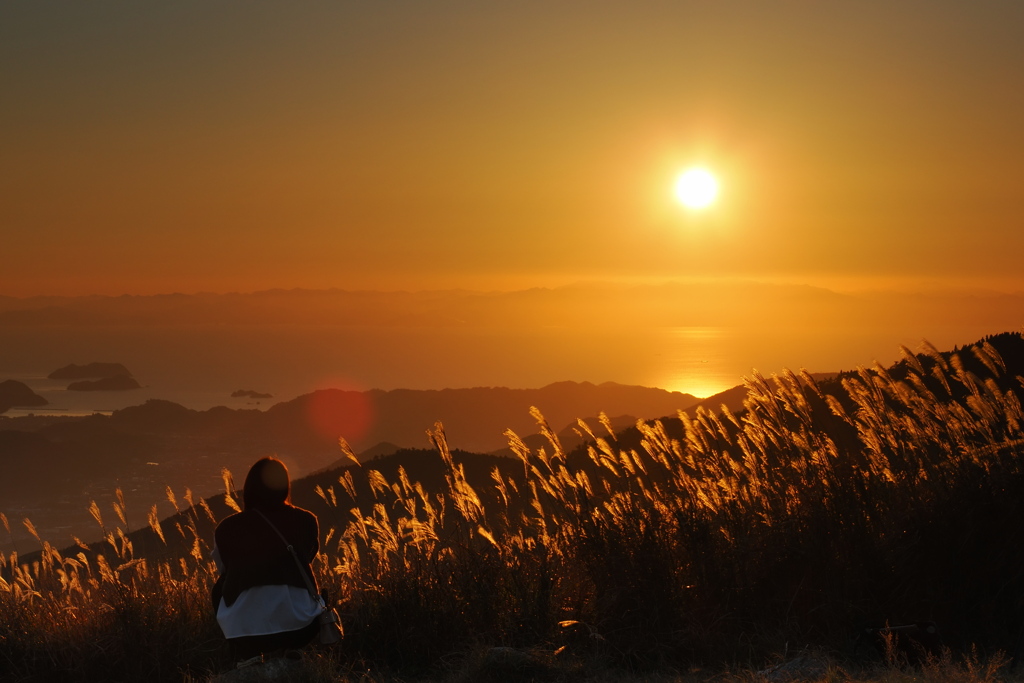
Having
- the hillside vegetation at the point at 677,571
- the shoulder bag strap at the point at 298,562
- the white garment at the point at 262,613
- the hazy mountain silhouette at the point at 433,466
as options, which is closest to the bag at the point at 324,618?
the shoulder bag strap at the point at 298,562

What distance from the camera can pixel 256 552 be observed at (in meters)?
5.61

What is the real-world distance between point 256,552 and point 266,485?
0.43 metres

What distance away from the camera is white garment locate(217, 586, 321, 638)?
18.2 ft

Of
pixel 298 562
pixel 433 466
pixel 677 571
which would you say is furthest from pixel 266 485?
pixel 433 466

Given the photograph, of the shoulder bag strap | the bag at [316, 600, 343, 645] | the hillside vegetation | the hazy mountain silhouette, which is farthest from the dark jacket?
the hazy mountain silhouette

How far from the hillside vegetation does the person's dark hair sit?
103 cm

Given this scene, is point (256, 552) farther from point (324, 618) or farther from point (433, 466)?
point (433, 466)

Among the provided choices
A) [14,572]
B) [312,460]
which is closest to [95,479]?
[312,460]

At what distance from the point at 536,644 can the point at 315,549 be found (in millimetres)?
1692

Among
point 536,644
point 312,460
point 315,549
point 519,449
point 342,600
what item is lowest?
point 536,644

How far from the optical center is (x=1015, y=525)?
6.40 meters

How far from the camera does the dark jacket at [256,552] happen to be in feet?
18.4

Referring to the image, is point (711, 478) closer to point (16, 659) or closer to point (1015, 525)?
point (1015, 525)

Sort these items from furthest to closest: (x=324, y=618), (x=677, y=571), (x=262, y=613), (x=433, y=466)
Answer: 1. (x=433, y=466)
2. (x=677, y=571)
3. (x=324, y=618)
4. (x=262, y=613)
